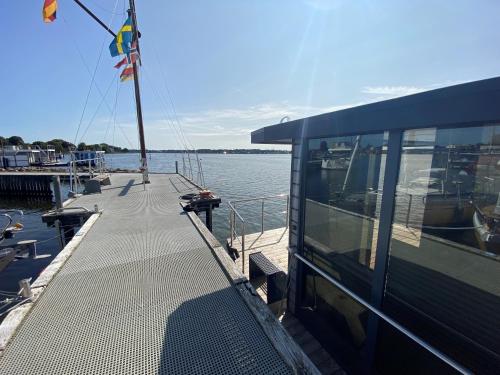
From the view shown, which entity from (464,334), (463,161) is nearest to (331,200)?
(463,161)

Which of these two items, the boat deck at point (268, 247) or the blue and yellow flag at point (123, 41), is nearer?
the boat deck at point (268, 247)

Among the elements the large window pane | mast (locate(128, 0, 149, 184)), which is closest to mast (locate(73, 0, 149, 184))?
mast (locate(128, 0, 149, 184))

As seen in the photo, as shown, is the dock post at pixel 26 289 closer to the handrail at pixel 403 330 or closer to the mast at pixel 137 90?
the handrail at pixel 403 330

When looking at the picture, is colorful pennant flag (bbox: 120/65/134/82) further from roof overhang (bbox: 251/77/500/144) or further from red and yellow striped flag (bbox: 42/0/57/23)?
roof overhang (bbox: 251/77/500/144)

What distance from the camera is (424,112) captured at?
6.04 feet

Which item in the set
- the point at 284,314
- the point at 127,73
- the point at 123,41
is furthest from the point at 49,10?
the point at 284,314

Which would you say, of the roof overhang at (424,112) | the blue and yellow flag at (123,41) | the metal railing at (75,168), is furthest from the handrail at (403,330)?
the blue and yellow flag at (123,41)

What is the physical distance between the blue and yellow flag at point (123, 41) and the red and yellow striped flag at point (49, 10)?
86.7 inches

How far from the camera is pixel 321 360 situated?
3.22 meters

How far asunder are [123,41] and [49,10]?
256 cm

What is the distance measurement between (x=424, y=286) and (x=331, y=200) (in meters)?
1.28

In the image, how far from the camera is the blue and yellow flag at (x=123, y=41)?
10.8 metres

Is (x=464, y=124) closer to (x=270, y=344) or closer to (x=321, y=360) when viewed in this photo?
(x=270, y=344)

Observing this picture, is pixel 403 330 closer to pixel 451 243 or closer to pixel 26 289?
pixel 451 243
